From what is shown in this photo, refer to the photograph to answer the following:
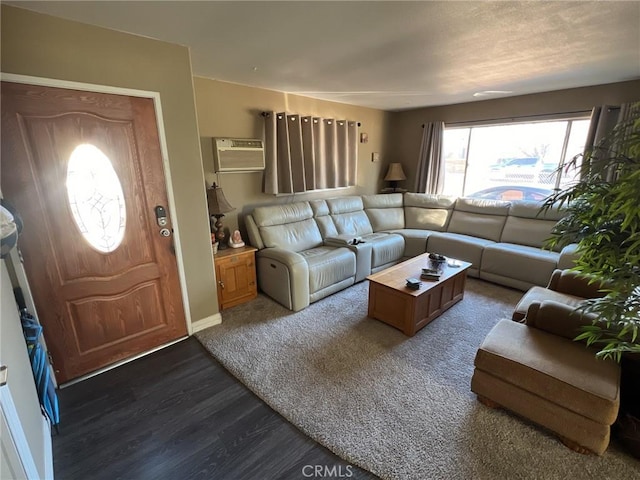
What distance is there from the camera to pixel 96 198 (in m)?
1.98

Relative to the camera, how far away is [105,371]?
2.15 meters

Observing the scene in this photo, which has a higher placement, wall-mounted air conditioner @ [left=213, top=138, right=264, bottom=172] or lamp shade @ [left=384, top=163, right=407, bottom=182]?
wall-mounted air conditioner @ [left=213, top=138, right=264, bottom=172]

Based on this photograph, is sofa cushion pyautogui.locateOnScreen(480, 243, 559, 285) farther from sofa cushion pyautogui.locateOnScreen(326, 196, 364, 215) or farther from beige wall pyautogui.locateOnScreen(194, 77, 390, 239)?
beige wall pyautogui.locateOnScreen(194, 77, 390, 239)

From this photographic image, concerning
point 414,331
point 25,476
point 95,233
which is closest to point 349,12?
point 95,233

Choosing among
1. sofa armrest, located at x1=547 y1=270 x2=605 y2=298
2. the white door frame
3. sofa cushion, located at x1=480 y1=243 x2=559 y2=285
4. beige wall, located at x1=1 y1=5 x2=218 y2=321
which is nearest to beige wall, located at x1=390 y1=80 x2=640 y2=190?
sofa cushion, located at x1=480 y1=243 x2=559 y2=285

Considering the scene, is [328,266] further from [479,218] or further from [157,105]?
[479,218]

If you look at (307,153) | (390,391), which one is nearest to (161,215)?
(390,391)

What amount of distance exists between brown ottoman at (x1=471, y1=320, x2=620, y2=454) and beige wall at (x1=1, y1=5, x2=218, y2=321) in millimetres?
2239

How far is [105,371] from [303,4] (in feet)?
9.05

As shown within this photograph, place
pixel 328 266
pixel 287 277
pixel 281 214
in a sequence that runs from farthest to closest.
A: pixel 281 214, pixel 328 266, pixel 287 277

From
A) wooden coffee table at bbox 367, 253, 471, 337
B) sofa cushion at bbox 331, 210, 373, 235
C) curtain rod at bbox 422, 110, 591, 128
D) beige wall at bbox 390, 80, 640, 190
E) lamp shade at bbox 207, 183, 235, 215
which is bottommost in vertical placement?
wooden coffee table at bbox 367, 253, 471, 337

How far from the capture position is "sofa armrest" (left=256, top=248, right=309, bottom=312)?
9.46ft

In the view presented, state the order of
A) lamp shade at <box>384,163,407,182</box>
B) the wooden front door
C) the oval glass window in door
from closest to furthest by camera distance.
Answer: the wooden front door → the oval glass window in door → lamp shade at <box>384,163,407,182</box>

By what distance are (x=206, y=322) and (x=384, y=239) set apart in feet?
8.00
